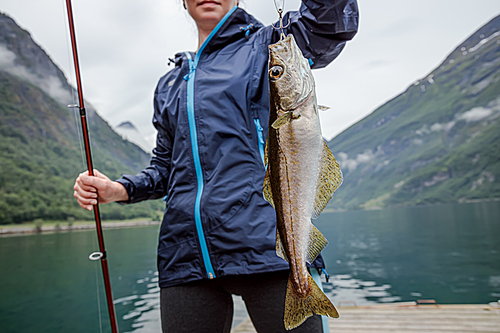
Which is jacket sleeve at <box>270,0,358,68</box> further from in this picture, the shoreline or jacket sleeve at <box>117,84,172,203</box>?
the shoreline

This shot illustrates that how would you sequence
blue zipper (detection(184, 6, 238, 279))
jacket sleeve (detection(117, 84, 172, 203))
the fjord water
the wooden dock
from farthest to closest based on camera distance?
the fjord water < the wooden dock < jacket sleeve (detection(117, 84, 172, 203)) < blue zipper (detection(184, 6, 238, 279))

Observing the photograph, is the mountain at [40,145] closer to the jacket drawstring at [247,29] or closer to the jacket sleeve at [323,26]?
the jacket drawstring at [247,29]

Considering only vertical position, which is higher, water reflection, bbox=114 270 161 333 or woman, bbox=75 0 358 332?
woman, bbox=75 0 358 332

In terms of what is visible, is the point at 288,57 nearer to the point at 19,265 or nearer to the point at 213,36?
the point at 213,36

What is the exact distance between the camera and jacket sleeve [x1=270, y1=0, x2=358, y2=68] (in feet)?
5.07

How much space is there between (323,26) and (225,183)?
2.68ft

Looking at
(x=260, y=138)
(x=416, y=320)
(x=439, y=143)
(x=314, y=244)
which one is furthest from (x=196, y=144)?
(x=439, y=143)

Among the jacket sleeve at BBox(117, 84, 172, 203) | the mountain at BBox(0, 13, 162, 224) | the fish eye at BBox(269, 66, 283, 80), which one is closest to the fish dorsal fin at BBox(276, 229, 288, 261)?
the fish eye at BBox(269, 66, 283, 80)

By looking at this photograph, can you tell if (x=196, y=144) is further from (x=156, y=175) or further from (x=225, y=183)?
(x=156, y=175)

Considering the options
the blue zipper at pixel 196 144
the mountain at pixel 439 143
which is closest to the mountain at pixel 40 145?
the blue zipper at pixel 196 144

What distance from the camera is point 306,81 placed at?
1.28 m

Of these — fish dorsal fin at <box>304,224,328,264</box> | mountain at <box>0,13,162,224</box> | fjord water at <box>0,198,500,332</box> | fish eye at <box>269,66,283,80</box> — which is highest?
mountain at <box>0,13,162,224</box>

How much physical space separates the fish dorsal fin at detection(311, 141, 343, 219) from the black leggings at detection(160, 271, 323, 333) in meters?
0.38

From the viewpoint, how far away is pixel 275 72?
4.23ft
